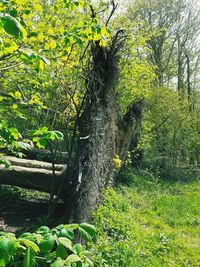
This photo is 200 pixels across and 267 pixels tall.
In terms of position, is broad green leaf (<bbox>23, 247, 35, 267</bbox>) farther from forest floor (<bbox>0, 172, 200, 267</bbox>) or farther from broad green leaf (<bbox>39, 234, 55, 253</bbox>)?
forest floor (<bbox>0, 172, 200, 267</bbox>)

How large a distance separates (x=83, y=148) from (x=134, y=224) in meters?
1.88

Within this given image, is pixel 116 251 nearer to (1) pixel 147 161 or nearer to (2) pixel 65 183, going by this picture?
(2) pixel 65 183

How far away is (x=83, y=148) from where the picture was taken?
21.6ft

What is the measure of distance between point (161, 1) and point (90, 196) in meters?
21.2

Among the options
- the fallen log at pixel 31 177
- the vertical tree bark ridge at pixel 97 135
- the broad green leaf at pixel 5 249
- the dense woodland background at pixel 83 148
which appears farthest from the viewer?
the fallen log at pixel 31 177

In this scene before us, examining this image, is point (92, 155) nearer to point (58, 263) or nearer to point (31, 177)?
point (31, 177)

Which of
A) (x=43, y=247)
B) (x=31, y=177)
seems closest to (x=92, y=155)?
(x=31, y=177)

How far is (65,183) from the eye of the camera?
23.1 feet

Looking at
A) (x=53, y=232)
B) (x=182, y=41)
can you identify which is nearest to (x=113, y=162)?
(x=53, y=232)

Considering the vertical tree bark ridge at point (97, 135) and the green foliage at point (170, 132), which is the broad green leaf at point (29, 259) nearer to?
the vertical tree bark ridge at point (97, 135)

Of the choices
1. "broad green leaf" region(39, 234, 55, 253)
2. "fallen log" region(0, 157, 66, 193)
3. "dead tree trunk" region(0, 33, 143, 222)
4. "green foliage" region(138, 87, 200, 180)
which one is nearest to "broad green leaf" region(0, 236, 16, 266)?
"broad green leaf" region(39, 234, 55, 253)

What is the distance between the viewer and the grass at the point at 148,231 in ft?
17.0

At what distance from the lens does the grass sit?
17.0 ft

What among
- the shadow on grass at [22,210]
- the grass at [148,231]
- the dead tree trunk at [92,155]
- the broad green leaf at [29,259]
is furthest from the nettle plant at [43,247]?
the shadow on grass at [22,210]
